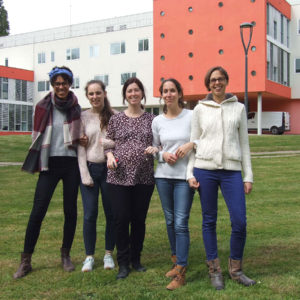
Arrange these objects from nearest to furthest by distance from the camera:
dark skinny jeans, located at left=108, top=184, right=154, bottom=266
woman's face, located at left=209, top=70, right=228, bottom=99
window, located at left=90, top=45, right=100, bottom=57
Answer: woman's face, located at left=209, top=70, right=228, bottom=99 < dark skinny jeans, located at left=108, top=184, right=154, bottom=266 < window, located at left=90, top=45, right=100, bottom=57

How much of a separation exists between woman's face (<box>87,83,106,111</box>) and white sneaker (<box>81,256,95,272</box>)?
1.63 metres

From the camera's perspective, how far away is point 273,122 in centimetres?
3656

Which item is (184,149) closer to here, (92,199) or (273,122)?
(92,199)

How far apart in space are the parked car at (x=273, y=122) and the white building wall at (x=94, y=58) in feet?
31.7

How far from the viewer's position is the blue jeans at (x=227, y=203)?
412 centimetres

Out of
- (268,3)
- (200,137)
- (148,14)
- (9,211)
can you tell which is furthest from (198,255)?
(148,14)

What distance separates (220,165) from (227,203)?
0.37 meters

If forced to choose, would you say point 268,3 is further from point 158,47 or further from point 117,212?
point 117,212

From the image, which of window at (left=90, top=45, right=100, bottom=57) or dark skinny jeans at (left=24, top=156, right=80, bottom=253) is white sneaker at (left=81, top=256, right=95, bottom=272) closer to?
dark skinny jeans at (left=24, top=156, right=80, bottom=253)

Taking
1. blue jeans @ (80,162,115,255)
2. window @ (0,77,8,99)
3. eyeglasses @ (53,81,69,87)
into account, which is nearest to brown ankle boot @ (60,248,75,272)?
blue jeans @ (80,162,115,255)

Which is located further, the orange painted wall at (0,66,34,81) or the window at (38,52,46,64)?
the window at (38,52,46,64)

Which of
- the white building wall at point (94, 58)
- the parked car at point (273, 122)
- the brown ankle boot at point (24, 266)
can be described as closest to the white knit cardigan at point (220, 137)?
the brown ankle boot at point (24, 266)

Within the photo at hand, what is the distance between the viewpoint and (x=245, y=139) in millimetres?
4305

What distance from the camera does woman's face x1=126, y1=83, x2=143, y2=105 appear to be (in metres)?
4.60
